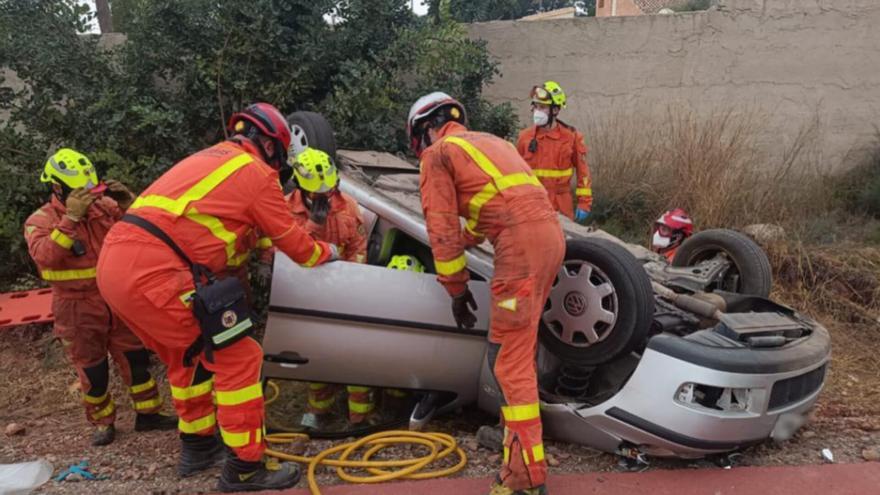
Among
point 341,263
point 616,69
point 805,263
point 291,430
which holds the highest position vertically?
point 616,69

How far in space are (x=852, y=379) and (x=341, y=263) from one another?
3434 mm

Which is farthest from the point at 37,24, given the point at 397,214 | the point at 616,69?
the point at 616,69

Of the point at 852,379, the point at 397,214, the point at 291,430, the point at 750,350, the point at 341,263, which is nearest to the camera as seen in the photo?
the point at 750,350

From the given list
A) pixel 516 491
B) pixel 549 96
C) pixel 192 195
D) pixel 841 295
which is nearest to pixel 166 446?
pixel 192 195

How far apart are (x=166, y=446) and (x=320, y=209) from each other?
5.04 feet

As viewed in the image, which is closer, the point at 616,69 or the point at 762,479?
the point at 762,479

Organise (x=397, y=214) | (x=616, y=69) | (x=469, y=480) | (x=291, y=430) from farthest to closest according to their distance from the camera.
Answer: (x=616, y=69)
(x=291, y=430)
(x=397, y=214)
(x=469, y=480)

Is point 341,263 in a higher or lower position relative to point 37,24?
lower

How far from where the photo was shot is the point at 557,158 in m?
5.88

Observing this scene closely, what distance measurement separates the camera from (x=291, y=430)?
12.1 ft

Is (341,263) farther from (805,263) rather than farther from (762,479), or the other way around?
(805,263)

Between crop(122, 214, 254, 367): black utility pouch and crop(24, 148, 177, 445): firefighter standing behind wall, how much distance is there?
1.10 m

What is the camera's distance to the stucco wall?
7.61m

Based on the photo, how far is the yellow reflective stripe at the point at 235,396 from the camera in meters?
2.68
